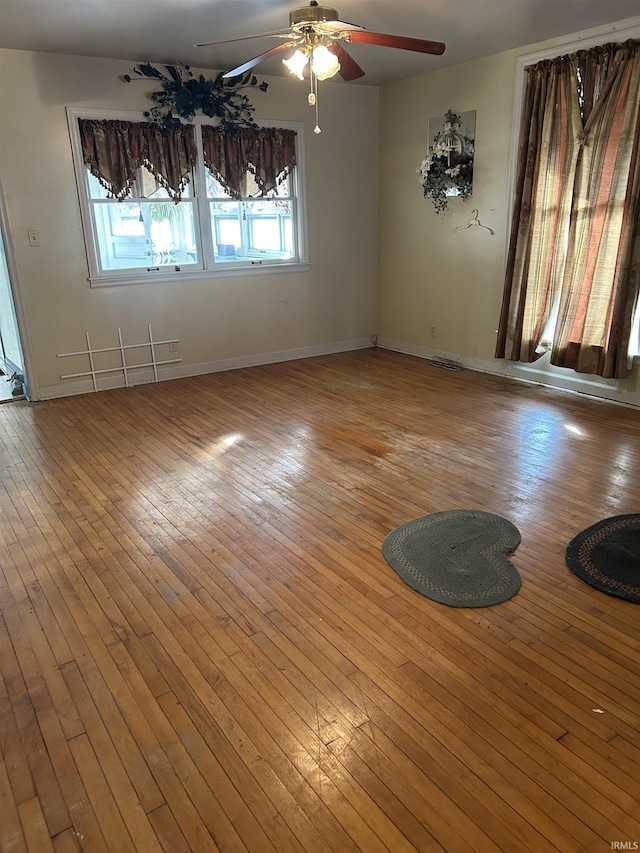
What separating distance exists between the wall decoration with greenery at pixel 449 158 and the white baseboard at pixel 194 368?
6.19 feet

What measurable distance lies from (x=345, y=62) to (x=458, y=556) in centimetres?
280

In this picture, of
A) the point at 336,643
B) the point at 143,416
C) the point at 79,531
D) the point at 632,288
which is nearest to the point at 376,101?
the point at 632,288

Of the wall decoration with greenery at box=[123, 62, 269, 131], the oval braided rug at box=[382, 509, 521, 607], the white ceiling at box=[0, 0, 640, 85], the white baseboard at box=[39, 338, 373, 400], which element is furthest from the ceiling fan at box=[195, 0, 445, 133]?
the white baseboard at box=[39, 338, 373, 400]

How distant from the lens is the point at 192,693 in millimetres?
2117

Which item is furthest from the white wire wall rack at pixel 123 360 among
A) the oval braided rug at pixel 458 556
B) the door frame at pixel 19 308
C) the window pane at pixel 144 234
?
the oval braided rug at pixel 458 556

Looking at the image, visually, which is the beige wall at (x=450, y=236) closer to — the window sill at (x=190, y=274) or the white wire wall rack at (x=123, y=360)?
the window sill at (x=190, y=274)

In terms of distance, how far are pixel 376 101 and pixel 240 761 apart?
21.7ft

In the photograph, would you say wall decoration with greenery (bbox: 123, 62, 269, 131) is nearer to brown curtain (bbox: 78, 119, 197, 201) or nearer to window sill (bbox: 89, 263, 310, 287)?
brown curtain (bbox: 78, 119, 197, 201)

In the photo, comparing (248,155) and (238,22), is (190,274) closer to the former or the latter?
(248,155)

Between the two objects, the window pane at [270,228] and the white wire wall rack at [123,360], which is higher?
the window pane at [270,228]

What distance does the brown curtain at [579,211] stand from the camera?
4.51 metres

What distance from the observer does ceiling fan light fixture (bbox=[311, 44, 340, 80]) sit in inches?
129

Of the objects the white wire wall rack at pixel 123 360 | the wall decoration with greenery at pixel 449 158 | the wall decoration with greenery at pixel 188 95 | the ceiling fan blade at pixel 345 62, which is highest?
the wall decoration with greenery at pixel 188 95

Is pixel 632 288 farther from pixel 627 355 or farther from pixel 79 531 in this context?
pixel 79 531
